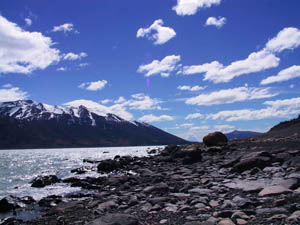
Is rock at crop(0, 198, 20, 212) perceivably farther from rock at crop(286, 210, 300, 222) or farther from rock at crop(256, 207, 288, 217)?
rock at crop(286, 210, 300, 222)

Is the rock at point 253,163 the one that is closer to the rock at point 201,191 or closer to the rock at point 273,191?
the rock at point 201,191

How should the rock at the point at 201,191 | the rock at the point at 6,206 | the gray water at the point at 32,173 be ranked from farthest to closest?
1. the gray water at the point at 32,173
2. the rock at the point at 6,206
3. the rock at the point at 201,191

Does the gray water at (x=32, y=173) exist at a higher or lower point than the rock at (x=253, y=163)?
lower

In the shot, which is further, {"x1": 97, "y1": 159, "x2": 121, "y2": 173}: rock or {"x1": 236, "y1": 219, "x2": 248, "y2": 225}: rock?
{"x1": 97, "y1": 159, "x2": 121, "y2": 173}: rock

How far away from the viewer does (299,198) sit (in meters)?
7.77

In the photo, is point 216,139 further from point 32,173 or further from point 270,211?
point 270,211

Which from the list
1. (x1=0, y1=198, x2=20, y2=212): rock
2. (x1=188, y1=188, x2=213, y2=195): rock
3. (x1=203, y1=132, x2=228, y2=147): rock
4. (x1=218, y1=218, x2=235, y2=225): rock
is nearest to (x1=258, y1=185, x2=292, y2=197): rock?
(x1=188, y1=188, x2=213, y2=195): rock

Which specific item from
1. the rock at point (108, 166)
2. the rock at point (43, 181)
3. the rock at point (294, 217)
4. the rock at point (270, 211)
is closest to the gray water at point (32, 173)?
the rock at point (43, 181)

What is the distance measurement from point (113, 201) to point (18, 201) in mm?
8003

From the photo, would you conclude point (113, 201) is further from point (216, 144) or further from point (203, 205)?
point (216, 144)

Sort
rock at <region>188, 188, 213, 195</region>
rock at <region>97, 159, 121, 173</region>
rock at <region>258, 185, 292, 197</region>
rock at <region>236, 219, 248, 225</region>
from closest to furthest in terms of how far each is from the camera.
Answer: rock at <region>236, 219, 248, 225</region>
rock at <region>258, 185, 292, 197</region>
rock at <region>188, 188, 213, 195</region>
rock at <region>97, 159, 121, 173</region>

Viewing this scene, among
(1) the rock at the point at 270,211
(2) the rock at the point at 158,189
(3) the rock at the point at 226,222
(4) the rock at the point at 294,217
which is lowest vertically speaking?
(2) the rock at the point at 158,189

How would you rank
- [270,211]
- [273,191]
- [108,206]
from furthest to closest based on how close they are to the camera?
[108,206]
[273,191]
[270,211]

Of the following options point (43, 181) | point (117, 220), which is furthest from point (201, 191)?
point (43, 181)
